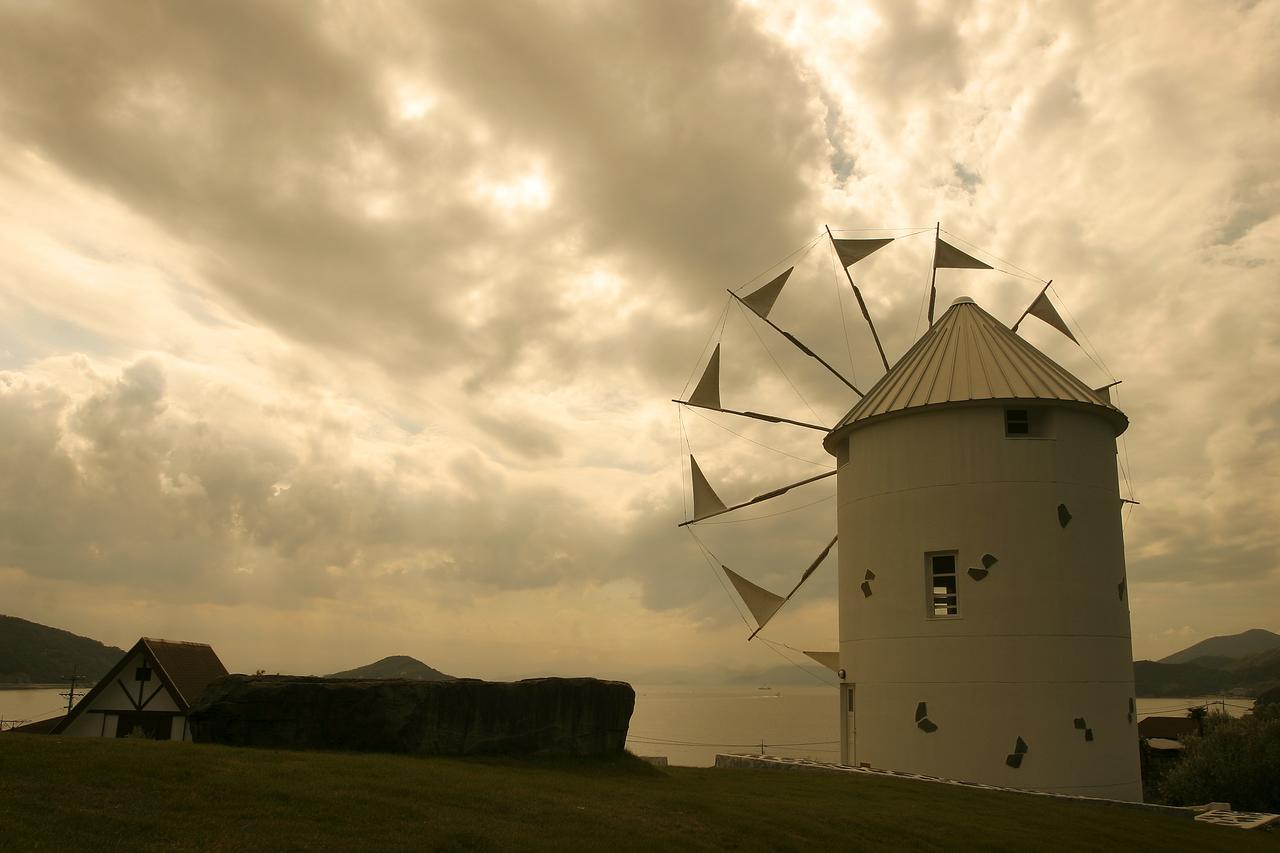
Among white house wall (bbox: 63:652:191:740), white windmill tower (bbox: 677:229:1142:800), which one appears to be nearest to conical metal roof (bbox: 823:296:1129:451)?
white windmill tower (bbox: 677:229:1142:800)

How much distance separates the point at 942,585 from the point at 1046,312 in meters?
10.5

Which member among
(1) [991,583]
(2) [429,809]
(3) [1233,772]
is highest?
(1) [991,583]

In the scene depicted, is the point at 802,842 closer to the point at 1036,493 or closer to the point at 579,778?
the point at 579,778

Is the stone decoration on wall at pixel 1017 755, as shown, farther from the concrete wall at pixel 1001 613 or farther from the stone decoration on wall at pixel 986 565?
the stone decoration on wall at pixel 986 565

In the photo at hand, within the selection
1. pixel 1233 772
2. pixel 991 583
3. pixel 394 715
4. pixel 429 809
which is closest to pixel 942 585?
pixel 991 583

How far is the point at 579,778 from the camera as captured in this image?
12.8 m

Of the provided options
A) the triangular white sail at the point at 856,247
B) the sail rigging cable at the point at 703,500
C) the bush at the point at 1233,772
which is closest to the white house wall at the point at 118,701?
the sail rigging cable at the point at 703,500

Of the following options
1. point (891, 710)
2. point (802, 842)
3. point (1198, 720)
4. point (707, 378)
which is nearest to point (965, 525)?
point (891, 710)

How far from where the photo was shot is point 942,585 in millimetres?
22484

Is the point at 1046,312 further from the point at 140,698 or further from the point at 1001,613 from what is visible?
the point at 140,698

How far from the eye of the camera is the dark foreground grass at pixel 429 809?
27.4 ft

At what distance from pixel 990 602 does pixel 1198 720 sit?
2719 centimetres

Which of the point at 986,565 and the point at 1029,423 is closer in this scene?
the point at 986,565

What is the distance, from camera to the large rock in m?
12.3
